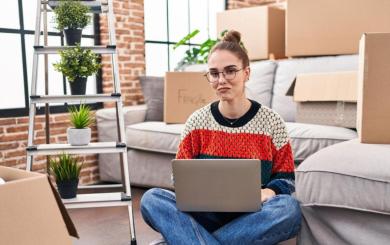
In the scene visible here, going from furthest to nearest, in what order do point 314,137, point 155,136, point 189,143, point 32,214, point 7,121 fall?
point 155,136
point 7,121
point 314,137
point 189,143
point 32,214

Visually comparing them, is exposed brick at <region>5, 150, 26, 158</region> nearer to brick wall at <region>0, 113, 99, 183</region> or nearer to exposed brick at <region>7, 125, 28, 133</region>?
brick wall at <region>0, 113, 99, 183</region>

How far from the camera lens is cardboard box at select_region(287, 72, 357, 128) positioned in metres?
2.52

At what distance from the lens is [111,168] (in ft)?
10.7

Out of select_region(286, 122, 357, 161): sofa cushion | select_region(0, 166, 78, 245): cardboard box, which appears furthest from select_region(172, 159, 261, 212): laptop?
select_region(286, 122, 357, 161): sofa cushion

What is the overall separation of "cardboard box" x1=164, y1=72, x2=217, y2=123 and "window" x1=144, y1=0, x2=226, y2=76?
107 cm

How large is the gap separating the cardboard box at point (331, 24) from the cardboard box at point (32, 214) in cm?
247

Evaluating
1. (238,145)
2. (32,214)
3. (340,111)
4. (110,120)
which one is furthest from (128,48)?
(32,214)

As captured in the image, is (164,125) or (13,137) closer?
(13,137)

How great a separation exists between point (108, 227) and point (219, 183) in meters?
1.09

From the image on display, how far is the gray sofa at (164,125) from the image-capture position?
289cm

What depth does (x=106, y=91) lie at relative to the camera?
11.5 feet

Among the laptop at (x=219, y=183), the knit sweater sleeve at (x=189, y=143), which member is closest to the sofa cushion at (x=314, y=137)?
the knit sweater sleeve at (x=189, y=143)

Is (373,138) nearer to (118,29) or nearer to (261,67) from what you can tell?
(261,67)

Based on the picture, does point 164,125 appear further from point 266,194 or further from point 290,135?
point 266,194
